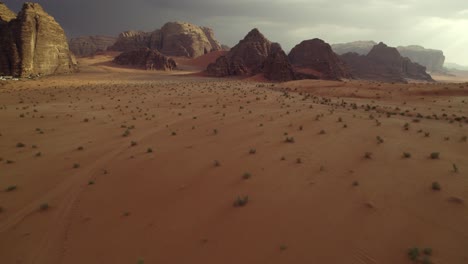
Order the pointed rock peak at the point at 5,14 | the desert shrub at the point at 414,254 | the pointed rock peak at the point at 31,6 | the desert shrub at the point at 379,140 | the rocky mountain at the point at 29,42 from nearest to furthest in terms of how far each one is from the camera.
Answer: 1. the desert shrub at the point at 414,254
2. the desert shrub at the point at 379,140
3. the rocky mountain at the point at 29,42
4. the pointed rock peak at the point at 31,6
5. the pointed rock peak at the point at 5,14

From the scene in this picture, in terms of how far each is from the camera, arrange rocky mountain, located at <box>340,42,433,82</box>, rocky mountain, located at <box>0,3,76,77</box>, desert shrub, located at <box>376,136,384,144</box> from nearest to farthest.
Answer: desert shrub, located at <box>376,136,384,144</box>
rocky mountain, located at <box>0,3,76,77</box>
rocky mountain, located at <box>340,42,433,82</box>

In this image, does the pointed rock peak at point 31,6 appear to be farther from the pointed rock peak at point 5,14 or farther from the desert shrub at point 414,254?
the desert shrub at point 414,254

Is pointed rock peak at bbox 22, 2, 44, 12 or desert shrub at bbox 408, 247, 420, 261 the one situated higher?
pointed rock peak at bbox 22, 2, 44, 12

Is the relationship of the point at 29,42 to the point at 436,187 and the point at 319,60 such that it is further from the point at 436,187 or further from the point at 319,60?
the point at 319,60

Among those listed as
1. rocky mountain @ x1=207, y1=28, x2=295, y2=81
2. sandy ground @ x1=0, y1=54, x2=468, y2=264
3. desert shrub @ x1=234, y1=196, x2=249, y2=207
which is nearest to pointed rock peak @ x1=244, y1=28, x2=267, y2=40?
rocky mountain @ x1=207, y1=28, x2=295, y2=81

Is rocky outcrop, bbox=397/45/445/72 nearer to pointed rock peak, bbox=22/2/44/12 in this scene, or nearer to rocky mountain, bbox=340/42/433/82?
rocky mountain, bbox=340/42/433/82

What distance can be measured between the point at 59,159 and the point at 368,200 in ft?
31.3

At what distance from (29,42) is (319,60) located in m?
52.4

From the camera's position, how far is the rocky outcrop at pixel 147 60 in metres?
70.3

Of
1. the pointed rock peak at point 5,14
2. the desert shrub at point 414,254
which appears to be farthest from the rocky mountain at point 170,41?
the desert shrub at point 414,254

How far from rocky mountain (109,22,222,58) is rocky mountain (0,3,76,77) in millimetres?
67265

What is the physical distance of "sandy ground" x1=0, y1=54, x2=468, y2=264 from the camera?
15.7 feet

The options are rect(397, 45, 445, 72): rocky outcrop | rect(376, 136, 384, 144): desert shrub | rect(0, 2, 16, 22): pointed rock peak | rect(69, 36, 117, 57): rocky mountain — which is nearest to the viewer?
rect(376, 136, 384, 144): desert shrub

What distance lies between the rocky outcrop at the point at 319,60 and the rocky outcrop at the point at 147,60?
3299cm
